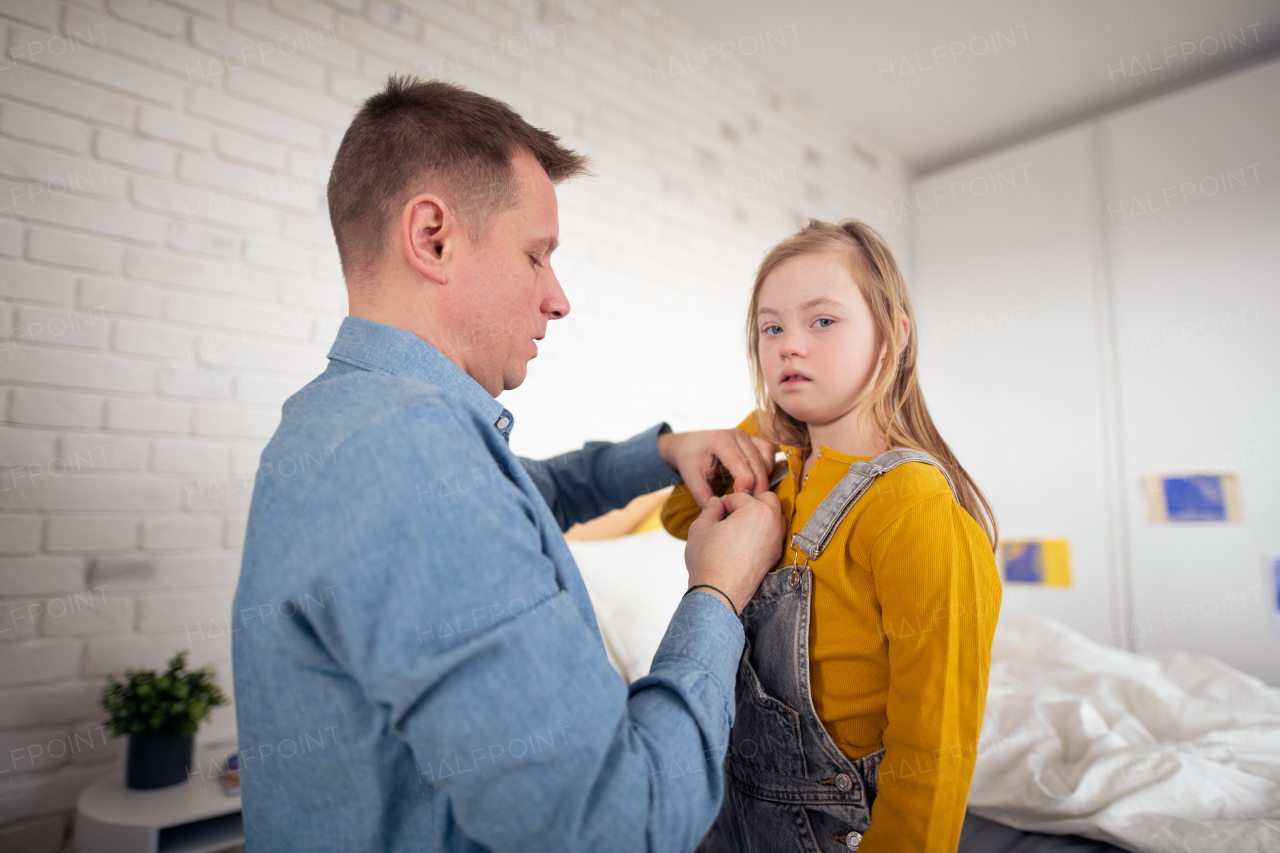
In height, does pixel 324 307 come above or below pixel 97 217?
below

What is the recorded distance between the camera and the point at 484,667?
0.58 meters


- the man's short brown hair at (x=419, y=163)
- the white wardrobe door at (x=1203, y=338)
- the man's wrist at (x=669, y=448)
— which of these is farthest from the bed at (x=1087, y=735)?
the man's short brown hair at (x=419, y=163)

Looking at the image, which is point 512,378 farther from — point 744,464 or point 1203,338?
point 1203,338

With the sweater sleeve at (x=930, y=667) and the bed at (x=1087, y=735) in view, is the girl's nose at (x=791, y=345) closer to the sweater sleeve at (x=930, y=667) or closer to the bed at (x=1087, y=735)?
the sweater sleeve at (x=930, y=667)

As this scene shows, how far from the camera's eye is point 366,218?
0.92 metres

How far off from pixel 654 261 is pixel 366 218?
204 centimetres

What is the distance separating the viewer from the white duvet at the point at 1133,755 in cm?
132

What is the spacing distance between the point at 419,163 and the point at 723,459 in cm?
62

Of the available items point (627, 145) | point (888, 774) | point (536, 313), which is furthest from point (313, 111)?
point (888, 774)

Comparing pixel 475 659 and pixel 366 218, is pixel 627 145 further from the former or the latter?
pixel 475 659

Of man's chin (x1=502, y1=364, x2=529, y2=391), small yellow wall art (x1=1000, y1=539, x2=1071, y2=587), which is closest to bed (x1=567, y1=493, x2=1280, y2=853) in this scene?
man's chin (x1=502, y1=364, x2=529, y2=391)

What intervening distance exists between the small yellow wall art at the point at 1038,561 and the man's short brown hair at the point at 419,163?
12.3ft

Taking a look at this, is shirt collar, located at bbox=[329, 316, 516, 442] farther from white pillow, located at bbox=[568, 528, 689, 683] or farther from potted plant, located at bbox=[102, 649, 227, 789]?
potted plant, located at bbox=[102, 649, 227, 789]

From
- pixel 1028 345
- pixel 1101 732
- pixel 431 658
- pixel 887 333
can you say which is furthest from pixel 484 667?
pixel 1028 345
